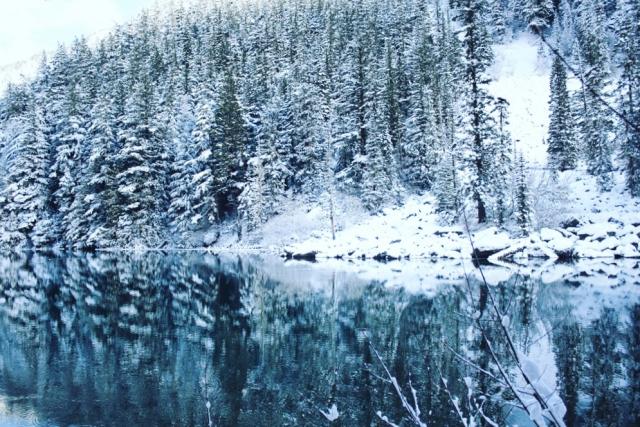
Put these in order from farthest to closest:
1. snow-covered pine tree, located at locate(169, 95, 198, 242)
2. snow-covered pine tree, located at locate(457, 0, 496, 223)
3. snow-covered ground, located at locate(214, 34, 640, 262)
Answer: snow-covered pine tree, located at locate(169, 95, 198, 242) < snow-covered pine tree, located at locate(457, 0, 496, 223) < snow-covered ground, located at locate(214, 34, 640, 262)

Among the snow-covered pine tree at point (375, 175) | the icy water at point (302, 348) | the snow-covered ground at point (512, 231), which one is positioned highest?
the snow-covered pine tree at point (375, 175)

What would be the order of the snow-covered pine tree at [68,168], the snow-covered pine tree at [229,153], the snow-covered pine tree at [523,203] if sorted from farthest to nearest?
the snow-covered pine tree at [68,168] → the snow-covered pine tree at [229,153] → the snow-covered pine tree at [523,203]

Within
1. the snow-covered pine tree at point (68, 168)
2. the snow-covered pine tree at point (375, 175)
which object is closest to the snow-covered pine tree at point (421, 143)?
the snow-covered pine tree at point (375, 175)

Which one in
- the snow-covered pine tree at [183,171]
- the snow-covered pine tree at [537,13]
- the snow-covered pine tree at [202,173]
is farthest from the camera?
the snow-covered pine tree at [183,171]

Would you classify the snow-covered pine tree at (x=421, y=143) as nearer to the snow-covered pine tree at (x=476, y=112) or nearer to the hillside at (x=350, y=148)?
the hillside at (x=350, y=148)

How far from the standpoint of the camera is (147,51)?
82.3 metres

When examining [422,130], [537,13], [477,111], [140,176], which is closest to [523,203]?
[477,111]

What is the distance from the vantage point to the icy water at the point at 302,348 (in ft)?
29.0

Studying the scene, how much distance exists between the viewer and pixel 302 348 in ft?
42.3

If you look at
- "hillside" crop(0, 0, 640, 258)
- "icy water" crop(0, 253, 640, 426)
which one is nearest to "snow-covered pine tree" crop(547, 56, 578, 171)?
"hillside" crop(0, 0, 640, 258)

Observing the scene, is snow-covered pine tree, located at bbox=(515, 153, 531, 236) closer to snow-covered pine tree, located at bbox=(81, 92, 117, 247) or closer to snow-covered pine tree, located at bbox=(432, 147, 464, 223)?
snow-covered pine tree, located at bbox=(432, 147, 464, 223)

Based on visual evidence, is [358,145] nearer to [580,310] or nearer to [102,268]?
[102,268]

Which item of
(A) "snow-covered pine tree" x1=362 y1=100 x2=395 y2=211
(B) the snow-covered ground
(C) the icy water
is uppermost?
(A) "snow-covered pine tree" x1=362 y1=100 x2=395 y2=211

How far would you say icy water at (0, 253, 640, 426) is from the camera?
8.83 metres
